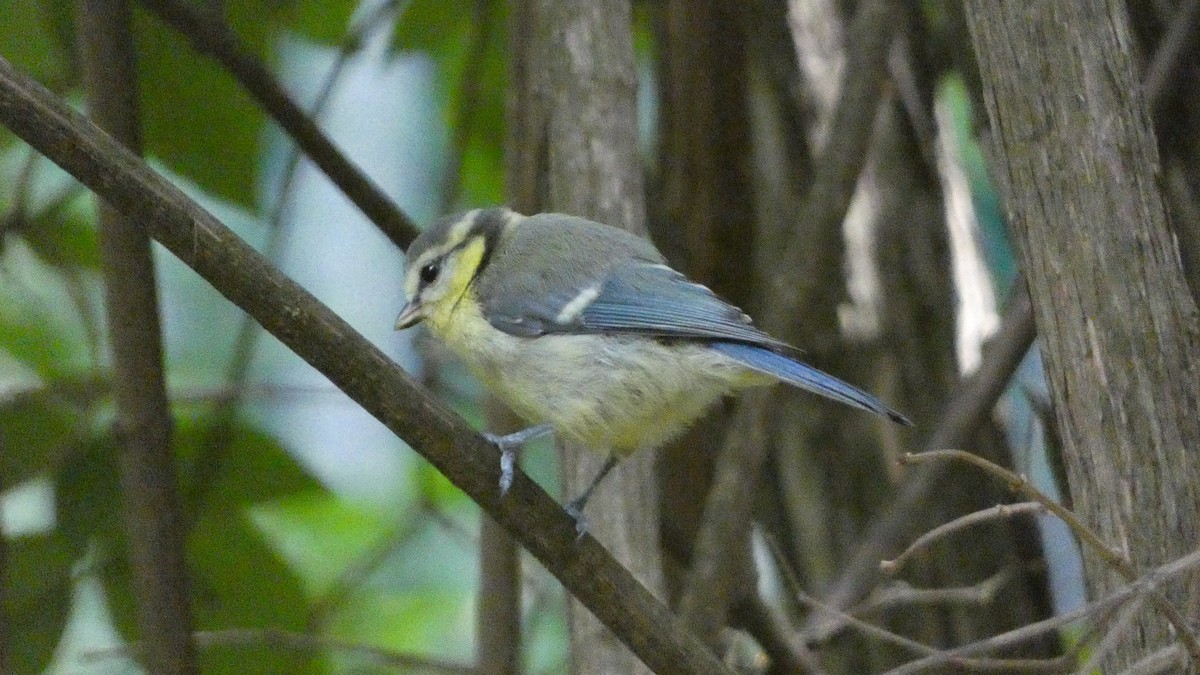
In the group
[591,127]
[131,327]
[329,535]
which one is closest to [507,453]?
[591,127]

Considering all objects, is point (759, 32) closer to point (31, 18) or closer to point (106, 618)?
point (31, 18)

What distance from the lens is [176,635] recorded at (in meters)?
1.95

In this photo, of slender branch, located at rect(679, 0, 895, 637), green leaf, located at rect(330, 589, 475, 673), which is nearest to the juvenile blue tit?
slender branch, located at rect(679, 0, 895, 637)

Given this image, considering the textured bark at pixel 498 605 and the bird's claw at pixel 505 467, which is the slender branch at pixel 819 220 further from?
the bird's claw at pixel 505 467

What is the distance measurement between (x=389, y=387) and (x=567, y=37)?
0.90 metres

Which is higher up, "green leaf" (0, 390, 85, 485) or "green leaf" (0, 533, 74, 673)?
"green leaf" (0, 390, 85, 485)

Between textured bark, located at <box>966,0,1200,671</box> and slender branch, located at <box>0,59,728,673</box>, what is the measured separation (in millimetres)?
484

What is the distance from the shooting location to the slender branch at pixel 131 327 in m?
2.00

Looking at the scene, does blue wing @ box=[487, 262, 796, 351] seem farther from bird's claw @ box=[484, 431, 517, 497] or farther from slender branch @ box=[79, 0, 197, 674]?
slender branch @ box=[79, 0, 197, 674]

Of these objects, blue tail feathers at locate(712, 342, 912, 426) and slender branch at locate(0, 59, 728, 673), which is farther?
blue tail feathers at locate(712, 342, 912, 426)

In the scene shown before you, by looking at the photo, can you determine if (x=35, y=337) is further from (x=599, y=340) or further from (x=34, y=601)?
(x=599, y=340)

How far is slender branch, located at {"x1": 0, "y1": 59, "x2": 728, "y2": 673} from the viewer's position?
1186 millimetres

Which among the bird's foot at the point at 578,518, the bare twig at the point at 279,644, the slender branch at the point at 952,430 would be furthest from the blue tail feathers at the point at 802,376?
the bare twig at the point at 279,644

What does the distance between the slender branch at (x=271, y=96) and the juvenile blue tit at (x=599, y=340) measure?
35cm
